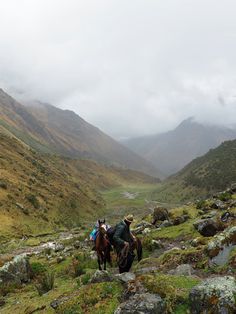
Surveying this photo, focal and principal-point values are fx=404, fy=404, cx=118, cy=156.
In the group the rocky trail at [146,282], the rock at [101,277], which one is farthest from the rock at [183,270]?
the rock at [101,277]

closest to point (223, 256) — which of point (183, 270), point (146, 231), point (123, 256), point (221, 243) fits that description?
point (221, 243)

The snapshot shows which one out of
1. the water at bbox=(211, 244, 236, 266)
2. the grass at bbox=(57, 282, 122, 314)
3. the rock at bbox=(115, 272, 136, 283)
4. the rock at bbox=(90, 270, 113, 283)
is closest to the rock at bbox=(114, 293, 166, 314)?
the grass at bbox=(57, 282, 122, 314)

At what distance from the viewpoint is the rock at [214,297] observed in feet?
33.3

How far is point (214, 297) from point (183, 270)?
4801 mm

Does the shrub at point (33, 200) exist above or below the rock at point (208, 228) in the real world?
above

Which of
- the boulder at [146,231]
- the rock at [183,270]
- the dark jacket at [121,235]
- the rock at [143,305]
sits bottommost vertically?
the boulder at [146,231]

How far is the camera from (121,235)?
49.3 ft

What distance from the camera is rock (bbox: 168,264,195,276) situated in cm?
1478

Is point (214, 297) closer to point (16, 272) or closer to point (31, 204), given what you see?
point (16, 272)

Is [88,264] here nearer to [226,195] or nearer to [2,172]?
[226,195]

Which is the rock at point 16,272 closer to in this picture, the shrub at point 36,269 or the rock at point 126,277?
the shrub at point 36,269

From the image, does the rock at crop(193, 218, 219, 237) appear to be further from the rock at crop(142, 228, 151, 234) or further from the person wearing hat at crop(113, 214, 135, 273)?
the person wearing hat at crop(113, 214, 135, 273)

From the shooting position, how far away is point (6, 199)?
181 ft

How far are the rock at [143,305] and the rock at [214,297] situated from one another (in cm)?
87
